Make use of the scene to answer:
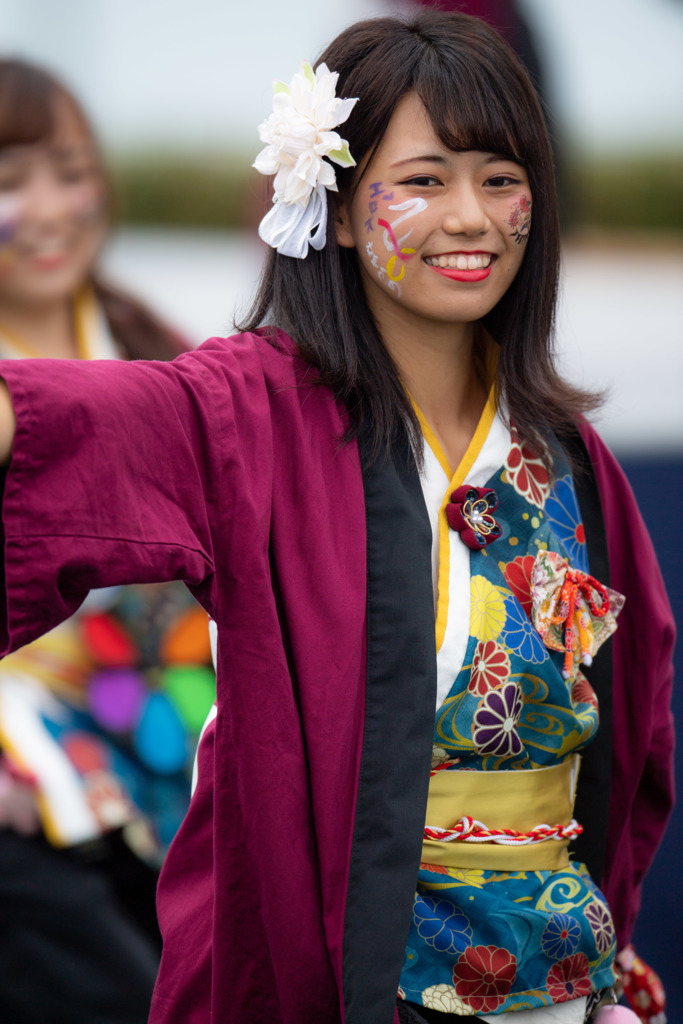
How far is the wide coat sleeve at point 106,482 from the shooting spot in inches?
35.2

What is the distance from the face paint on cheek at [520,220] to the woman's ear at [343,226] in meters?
0.19

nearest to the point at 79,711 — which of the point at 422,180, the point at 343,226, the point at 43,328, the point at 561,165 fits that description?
the point at 43,328

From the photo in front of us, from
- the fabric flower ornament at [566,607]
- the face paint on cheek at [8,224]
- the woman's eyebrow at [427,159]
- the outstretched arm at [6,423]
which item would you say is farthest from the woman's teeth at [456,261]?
the face paint on cheek at [8,224]

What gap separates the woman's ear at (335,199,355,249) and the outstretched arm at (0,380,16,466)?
1.74 feet

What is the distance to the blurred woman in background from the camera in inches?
77.4

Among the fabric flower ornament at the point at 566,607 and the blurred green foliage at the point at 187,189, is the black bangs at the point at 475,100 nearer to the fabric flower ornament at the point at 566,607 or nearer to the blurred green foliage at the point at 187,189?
the fabric flower ornament at the point at 566,607

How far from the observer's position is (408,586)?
114 centimetres

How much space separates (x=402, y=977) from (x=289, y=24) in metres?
1.86

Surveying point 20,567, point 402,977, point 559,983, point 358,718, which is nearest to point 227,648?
point 358,718

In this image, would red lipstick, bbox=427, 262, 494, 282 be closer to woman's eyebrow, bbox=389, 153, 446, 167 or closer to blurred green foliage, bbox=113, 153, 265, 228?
woman's eyebrow, bbox=389, 153, 446, 167

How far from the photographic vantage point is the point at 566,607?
1.29 m

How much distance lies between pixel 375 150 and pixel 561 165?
1530 millimetres

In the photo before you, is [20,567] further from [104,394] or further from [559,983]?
[559,983]

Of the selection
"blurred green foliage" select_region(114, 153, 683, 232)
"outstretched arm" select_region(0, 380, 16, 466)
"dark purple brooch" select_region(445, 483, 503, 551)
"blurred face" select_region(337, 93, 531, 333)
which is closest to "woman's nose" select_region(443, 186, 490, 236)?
"blurred face" select_region(337, 93, 531, 333)
